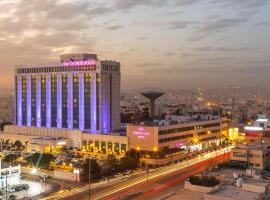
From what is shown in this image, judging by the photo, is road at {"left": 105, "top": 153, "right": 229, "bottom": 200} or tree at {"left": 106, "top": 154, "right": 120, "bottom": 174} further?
tree at {"left": 106, "top": 154, "right": 120, "bottom": 174}

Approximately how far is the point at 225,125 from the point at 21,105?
54.9m

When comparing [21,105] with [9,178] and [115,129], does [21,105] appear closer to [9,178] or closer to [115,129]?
[115,129]

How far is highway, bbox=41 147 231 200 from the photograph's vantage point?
55719 mm

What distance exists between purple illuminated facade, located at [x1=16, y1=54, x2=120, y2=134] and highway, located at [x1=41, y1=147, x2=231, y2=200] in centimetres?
2520

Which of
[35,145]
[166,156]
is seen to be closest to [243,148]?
[166,156]

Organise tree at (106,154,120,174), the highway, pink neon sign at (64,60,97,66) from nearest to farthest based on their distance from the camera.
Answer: the highway → tree at (106,154,120,174) → pink neon sign at (64,60,97,66)

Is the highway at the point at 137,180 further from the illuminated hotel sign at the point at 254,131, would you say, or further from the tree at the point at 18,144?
the tree at the point at 18,144

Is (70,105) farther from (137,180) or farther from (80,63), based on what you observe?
(137,180)

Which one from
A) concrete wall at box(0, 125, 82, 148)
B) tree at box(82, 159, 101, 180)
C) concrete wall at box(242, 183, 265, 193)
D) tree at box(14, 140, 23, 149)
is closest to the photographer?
concrete wall at box(242, 183, 265, 193)

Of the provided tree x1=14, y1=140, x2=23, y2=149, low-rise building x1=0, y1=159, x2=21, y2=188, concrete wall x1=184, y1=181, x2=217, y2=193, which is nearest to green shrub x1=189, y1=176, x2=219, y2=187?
concrete wall x1=184, y1=181, x2=217, y2=193

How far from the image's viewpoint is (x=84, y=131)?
9775 centimetres

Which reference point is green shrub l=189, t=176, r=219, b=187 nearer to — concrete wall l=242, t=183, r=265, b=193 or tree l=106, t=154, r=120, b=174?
concrete wall l=242, t=183, r=265, b=193

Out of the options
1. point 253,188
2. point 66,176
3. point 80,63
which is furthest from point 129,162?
point 80,63

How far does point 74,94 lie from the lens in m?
102
